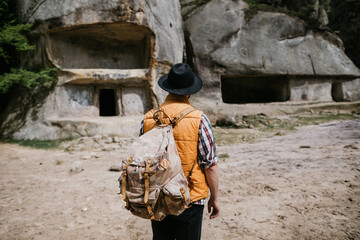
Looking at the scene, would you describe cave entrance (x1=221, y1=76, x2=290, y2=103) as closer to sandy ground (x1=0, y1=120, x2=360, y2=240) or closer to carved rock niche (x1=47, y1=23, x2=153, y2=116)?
carved rock niche (x1=47, y1=23, x2=153, y2=116)

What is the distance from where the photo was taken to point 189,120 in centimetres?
133

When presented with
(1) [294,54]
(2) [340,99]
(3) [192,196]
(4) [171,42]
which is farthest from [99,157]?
(2) [340,99]

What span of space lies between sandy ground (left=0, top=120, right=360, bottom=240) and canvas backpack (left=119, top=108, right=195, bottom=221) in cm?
131

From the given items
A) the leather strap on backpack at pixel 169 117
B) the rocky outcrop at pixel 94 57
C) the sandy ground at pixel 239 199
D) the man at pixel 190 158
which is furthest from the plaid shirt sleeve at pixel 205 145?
the rocky outcrop at pixel 94 57

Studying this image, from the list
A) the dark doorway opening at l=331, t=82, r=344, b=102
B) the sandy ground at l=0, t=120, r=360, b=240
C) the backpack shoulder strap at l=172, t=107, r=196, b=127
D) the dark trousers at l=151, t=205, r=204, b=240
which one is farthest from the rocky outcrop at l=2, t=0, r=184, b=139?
the dark doorway opening at l=331, t=82, r=344, b=102

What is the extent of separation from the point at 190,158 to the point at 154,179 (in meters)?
0.28

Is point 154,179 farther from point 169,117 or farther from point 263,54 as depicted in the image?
point 263,54

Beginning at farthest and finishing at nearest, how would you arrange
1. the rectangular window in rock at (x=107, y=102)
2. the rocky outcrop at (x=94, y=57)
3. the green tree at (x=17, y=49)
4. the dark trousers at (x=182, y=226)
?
the rectangular window in rock at (x=107, y=102) < the rocky outcrop at (x=94, y=57) < the green tree at (x=17, y=49) < the dark trousers at (x=182, y=226)

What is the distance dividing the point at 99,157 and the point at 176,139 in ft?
15.6

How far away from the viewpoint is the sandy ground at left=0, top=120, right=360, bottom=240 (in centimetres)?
226

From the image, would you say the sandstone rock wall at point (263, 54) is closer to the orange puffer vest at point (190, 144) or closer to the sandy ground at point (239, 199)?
the sandy ground at point (239, 199)

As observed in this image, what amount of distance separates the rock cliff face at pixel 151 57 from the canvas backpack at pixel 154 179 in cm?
673

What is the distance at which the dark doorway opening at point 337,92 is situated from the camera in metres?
12.2

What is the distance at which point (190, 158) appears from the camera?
1.35 meters
